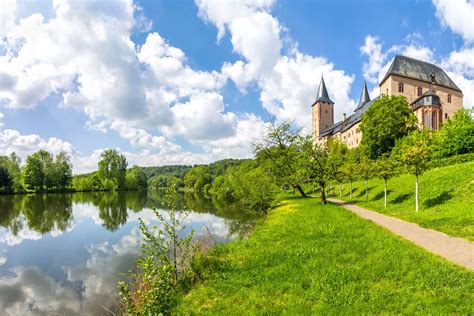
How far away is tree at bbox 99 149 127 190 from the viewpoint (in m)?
94.7

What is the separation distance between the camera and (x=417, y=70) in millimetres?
63594

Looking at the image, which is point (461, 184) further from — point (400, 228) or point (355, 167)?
point (355, 167)

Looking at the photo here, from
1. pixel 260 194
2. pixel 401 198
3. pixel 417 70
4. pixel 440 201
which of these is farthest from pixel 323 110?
pixel 440 201

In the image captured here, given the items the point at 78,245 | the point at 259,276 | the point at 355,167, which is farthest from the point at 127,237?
Answer: the point at 355,167

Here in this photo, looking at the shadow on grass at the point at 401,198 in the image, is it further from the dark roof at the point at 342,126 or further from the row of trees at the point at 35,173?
the row of trees at the point at 35,173

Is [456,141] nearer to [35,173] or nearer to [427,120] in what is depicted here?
[427,120]

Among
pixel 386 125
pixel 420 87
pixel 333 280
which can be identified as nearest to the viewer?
pixel 333 280

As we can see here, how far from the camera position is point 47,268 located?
14461 mm

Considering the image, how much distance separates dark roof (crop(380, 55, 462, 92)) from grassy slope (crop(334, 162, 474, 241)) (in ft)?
152

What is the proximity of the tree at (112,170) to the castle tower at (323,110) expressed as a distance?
232 feet

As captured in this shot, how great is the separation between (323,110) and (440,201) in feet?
263

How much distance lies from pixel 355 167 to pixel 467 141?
43.1 feet

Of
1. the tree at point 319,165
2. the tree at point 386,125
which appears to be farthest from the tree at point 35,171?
the tree at point 386,125

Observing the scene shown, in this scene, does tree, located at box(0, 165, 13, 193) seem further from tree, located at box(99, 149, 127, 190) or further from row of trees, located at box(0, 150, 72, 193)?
tree, located at box(99, 149, 127, 190)
